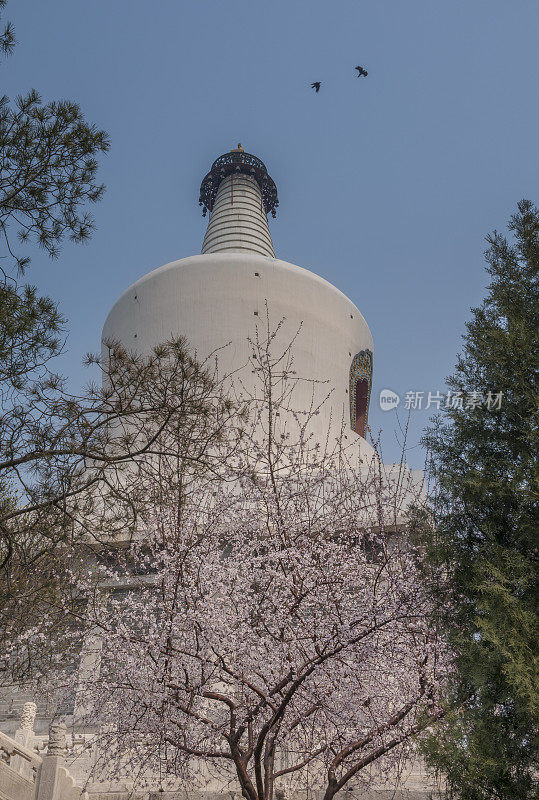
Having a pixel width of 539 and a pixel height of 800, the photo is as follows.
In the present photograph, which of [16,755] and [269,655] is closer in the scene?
[269,655]

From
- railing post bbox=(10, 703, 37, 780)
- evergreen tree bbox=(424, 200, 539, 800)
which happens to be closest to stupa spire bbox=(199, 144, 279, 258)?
railing post bbox=(10, 703, 37, 780)

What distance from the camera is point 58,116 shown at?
6.12m

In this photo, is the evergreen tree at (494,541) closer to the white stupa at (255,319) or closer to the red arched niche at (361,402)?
the white stupa at (255,319)

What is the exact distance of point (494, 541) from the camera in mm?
5438

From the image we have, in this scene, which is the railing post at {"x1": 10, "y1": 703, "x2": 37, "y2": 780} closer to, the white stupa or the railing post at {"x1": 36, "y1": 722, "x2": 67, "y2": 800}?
the railing post at {"x1": 36, "y1": 722, "x2": 67, "y2": 800}

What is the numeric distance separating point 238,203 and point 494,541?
791 inches

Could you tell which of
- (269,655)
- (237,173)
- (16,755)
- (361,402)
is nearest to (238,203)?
(237,173)

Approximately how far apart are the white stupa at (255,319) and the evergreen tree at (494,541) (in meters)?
11.2

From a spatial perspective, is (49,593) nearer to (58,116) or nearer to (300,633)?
(300,633)

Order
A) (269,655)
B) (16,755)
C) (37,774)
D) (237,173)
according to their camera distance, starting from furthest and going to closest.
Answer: (237,173) → (16,755) → (37,774) → (269,655)

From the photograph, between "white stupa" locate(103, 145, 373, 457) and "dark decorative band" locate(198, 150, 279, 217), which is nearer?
"white stupa" locate(103, 145, 373, 457)

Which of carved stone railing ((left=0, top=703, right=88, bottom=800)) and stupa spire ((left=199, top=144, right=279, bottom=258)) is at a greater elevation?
stupa spire ((left=199, top=144, right=279, bottom=258))

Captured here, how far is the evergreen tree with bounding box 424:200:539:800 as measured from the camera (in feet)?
15.6

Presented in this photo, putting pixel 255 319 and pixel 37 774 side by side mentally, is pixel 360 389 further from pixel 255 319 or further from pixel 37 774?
pixel 37 774
